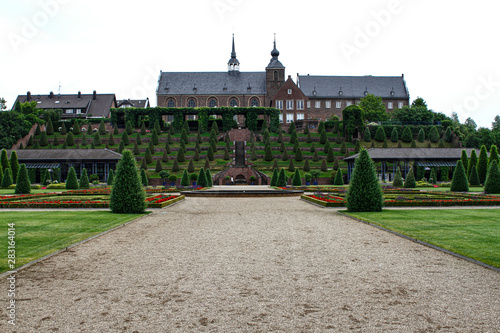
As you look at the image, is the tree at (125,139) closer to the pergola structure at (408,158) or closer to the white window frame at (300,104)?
the pergola structure at (408,158)

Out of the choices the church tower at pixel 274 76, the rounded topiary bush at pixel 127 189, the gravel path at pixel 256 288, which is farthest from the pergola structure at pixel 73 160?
the church tower at pixel 274 76

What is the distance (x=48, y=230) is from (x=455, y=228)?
34.1ft

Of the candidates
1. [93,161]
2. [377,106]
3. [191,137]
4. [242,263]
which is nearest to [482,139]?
[377,106]

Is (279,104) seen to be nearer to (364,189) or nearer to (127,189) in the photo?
(364,189)

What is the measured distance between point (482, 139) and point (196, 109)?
44.4 meters

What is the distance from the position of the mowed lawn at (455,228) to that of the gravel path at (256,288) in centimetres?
60

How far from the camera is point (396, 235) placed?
1027cm

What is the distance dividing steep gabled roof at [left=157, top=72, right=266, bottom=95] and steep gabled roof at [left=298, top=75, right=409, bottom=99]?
9.18 meters

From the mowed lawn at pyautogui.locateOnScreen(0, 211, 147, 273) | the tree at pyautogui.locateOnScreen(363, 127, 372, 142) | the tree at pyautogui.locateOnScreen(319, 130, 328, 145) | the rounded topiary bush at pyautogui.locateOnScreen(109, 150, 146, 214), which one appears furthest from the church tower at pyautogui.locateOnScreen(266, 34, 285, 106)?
the mowed lawn at pyautogui.locateOnScreen(0, 211, 147, 273)

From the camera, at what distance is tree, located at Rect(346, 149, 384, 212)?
1556cm

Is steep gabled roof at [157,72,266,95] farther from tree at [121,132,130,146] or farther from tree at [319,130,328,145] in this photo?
tree at [319,130,328,145]

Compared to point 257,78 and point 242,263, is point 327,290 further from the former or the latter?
point 257,78

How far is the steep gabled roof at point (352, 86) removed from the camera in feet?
282

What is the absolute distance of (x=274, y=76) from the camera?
8406 cm
